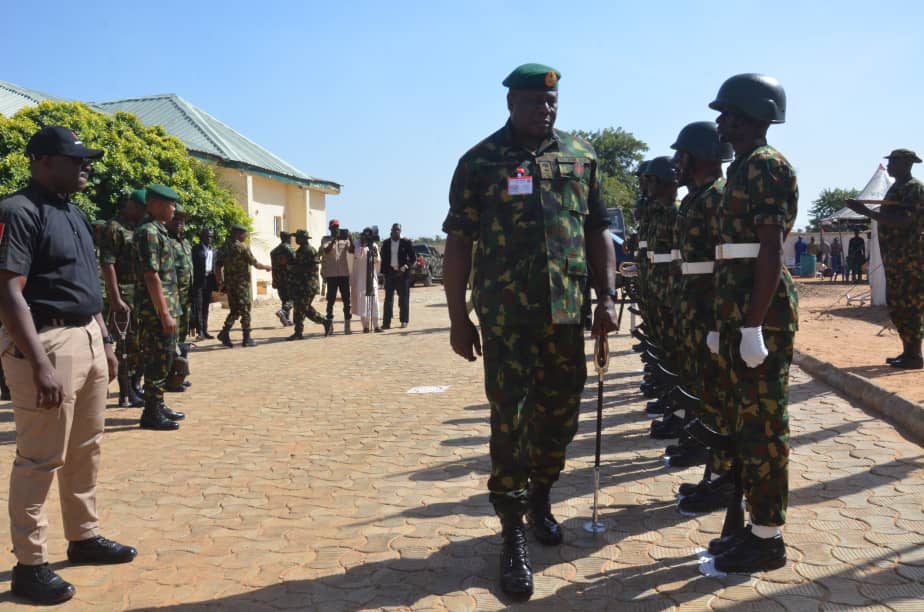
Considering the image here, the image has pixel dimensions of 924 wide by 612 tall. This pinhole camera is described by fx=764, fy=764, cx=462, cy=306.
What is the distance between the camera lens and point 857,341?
36.8 feet

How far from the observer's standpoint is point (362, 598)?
3.32 m

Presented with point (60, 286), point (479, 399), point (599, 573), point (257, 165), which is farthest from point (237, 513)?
point (257, 165)

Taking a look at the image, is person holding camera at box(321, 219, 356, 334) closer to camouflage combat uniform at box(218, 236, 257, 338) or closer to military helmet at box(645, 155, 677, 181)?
camouflage combat uniform at box(218, 236, 257, 338)

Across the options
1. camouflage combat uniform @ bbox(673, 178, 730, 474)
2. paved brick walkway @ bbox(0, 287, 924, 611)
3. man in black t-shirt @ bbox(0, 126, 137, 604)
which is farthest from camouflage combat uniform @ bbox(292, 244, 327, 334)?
camouflage combat uniform @ bbox(673, 178, 730, 474)

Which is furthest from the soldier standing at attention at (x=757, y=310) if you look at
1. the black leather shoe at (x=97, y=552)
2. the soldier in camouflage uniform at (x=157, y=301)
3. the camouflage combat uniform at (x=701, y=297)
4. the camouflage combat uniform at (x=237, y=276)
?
the camouflage combat uniform at (x=237, y=276)

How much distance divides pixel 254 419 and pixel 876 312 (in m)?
13.3

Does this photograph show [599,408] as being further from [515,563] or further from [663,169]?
[663,169]

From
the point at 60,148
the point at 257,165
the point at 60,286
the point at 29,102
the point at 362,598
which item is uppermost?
the point at 29,102

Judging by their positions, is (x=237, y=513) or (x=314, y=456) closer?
(x=237, y=513)

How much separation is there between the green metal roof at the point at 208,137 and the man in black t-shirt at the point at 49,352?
1888 centimetres

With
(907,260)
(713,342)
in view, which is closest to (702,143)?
(713,342)

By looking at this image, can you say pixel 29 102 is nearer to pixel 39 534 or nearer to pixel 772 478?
pixel 39 534

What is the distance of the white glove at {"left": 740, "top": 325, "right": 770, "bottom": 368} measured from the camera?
10.6ft

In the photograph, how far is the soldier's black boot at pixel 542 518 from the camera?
3.84 meters
